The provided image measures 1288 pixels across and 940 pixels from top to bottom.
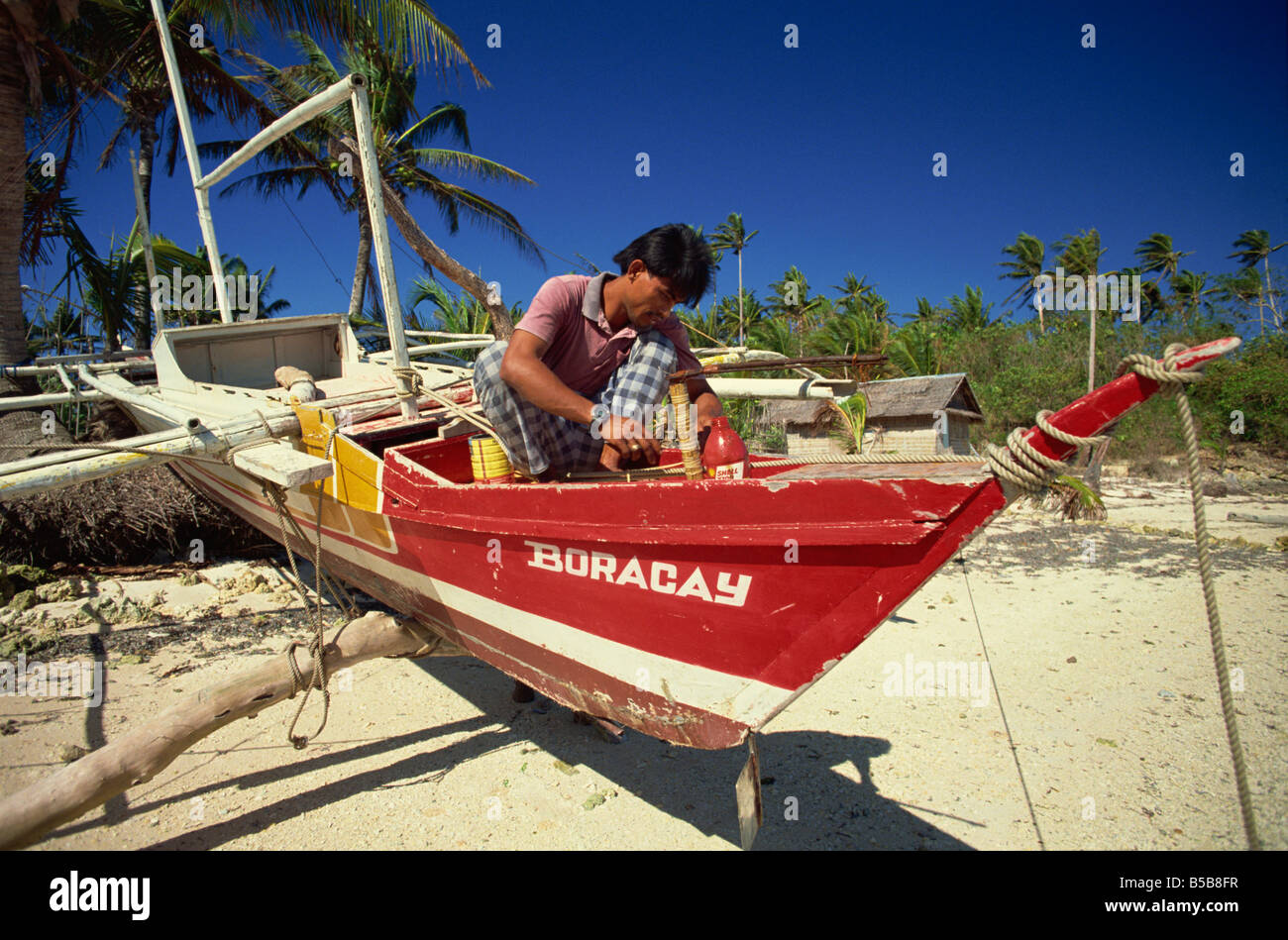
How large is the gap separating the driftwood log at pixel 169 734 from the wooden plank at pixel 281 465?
883 millimetres

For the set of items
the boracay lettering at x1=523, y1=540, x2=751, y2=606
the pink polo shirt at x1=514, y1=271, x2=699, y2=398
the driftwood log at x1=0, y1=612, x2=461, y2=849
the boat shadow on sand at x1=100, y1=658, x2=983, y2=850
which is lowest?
the boat shadow on sand at x1=100, y1=658, x2=983, y2=850

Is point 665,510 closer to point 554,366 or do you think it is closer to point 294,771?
point 554,366

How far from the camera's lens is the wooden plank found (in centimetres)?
280

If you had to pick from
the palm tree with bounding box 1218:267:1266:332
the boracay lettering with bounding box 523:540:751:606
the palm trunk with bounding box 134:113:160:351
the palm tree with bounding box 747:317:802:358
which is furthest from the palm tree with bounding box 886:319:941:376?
the boracay lettering with bounding box 523:540:751:606

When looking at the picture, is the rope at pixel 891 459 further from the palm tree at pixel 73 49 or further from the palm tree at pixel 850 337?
the palm tree at pixel 850 337

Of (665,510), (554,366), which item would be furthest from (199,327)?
(665,510)

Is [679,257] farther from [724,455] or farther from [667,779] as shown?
[667,779]

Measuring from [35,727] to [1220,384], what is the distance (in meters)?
26.2

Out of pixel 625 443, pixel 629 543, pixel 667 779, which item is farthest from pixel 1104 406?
pixel 667 779

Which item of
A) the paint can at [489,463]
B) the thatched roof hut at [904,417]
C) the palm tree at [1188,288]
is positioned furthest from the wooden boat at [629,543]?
the palm tree at [1188,288]

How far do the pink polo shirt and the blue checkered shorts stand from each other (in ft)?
0.24

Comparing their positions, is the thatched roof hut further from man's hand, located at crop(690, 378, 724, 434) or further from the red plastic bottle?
the red plastic bottle

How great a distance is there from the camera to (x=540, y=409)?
2834 millimetres

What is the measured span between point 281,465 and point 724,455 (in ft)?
6.46
